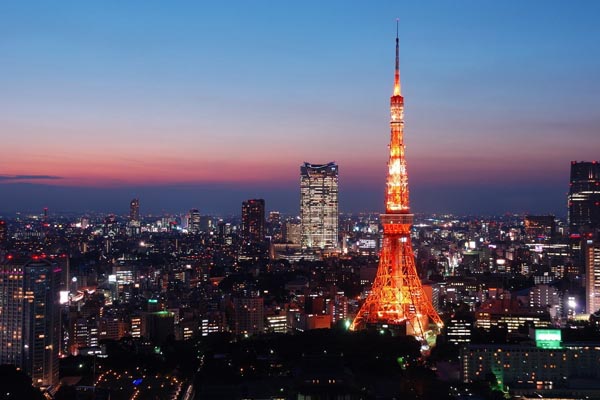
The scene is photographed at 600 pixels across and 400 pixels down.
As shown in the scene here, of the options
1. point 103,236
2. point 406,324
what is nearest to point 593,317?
point 406,324

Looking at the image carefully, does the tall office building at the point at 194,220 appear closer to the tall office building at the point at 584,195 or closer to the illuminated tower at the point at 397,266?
the tall office building at the point at 584,195

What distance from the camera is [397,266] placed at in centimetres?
1953

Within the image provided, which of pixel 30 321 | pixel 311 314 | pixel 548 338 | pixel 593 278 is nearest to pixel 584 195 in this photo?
pixel 593 278

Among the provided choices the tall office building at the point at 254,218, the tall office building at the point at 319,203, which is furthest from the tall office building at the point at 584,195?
the tall office building at the point at 254,218

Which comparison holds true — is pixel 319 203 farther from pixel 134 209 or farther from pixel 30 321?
Result: pixel 30 321

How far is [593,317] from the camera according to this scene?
2189cm

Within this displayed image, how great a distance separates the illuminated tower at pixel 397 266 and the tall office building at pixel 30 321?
21.5 feet

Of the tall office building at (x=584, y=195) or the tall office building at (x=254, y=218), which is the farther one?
the tall office building at (x=254, y=218)

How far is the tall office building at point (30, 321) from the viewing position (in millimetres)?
15555

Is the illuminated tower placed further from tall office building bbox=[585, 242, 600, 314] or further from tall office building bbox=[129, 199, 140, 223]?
tall office building bbox=[129, 199, 140, 223]

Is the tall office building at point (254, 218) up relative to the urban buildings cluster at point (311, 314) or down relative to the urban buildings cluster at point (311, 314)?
up

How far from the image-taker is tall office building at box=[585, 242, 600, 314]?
25344 mm

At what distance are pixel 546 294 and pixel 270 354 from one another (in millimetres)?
10901

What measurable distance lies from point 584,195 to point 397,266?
28.9 metres
